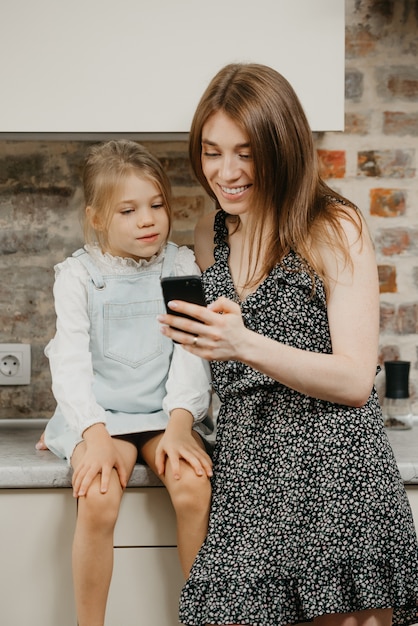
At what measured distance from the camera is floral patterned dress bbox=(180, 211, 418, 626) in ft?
4.60

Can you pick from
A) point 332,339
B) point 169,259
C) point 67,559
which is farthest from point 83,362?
point 332,339

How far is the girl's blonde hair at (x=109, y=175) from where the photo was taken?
1675mm

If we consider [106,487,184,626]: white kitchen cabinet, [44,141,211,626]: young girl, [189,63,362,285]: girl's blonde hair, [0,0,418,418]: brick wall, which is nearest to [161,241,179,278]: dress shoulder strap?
[44,141,211,626]: young girl

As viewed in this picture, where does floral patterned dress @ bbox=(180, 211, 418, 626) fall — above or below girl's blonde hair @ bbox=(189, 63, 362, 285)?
below

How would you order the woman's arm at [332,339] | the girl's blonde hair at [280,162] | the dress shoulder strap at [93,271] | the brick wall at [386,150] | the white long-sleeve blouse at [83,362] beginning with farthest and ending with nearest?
the brick wall at [386,150] < the dress shoulder strap at [93,271] < the white long-sleeve blouse at [83,362] < the girl's blonde hair at [280,162] < the woman's arm at [332,339]

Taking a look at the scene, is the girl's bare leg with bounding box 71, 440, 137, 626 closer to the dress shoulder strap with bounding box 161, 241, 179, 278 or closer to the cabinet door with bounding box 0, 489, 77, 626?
the cabinet door with bounding box 0, 489, 77, 626

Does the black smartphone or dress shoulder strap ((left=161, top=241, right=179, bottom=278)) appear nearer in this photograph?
the black smartphone

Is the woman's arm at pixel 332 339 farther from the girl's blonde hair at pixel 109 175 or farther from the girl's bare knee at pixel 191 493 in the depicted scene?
the girl's blonde hair at pixel 109 175

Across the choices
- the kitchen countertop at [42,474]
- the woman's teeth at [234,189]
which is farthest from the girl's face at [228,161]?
the kitchen countertop at [42,474]

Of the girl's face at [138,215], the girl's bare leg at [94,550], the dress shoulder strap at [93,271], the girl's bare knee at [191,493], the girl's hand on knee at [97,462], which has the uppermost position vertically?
the girl's face at [138,215]

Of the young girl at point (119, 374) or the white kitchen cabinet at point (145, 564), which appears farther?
the white kitchen cabinet at point (145, 564)

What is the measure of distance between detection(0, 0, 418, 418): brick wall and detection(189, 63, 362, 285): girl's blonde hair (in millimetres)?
608

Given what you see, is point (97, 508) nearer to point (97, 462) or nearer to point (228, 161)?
point (97, 462)

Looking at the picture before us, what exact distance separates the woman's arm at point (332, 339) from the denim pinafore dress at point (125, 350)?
1.35 ft
